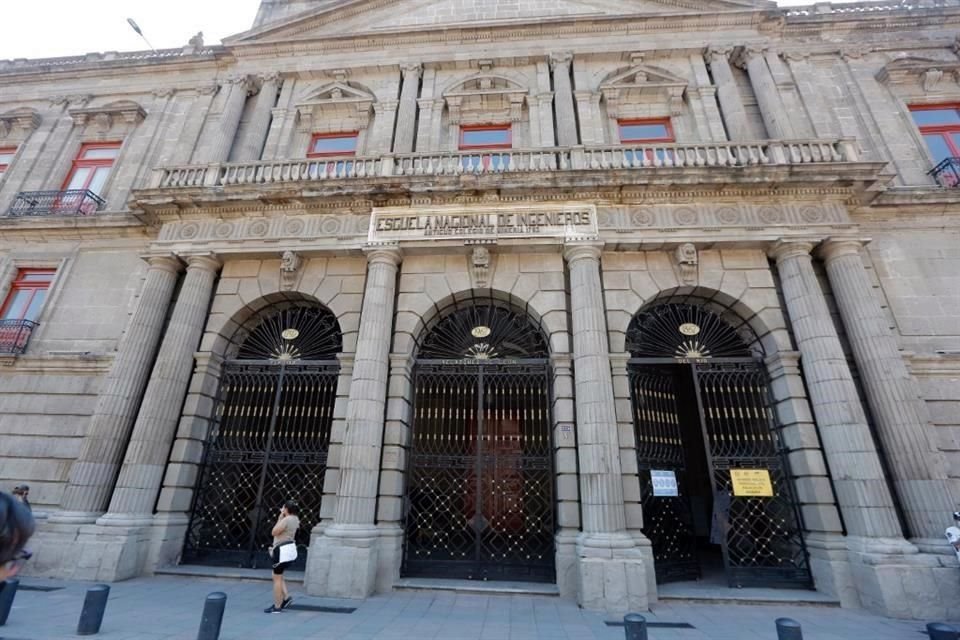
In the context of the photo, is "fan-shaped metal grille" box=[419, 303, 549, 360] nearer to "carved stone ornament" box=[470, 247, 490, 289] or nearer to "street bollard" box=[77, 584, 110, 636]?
"carved stone ornament" box=[470, 247, 490, 289]

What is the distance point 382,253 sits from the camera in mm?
10125

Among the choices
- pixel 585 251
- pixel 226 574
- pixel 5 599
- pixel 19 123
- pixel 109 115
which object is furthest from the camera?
pixel 19 123

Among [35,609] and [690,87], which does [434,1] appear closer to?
[690,87]

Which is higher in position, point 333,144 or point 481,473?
point 333,144

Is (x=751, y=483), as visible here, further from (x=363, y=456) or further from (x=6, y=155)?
(x=6, y=155)

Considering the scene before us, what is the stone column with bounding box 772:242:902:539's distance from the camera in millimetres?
7664

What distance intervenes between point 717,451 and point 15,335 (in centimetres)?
1708

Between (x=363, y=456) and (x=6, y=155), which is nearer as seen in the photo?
(x=363, y=456)

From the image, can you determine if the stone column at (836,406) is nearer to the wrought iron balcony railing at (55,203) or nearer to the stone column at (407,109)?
the stone column at (407,109)

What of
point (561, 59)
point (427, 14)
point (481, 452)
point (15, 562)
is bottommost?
point (15, 562)

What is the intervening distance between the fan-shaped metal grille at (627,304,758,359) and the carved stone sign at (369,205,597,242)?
244cm

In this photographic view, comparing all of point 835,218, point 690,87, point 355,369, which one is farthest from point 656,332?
point 690,87

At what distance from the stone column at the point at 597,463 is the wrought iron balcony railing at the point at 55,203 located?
1388 cm

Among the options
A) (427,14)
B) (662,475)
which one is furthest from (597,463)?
(427,14)
